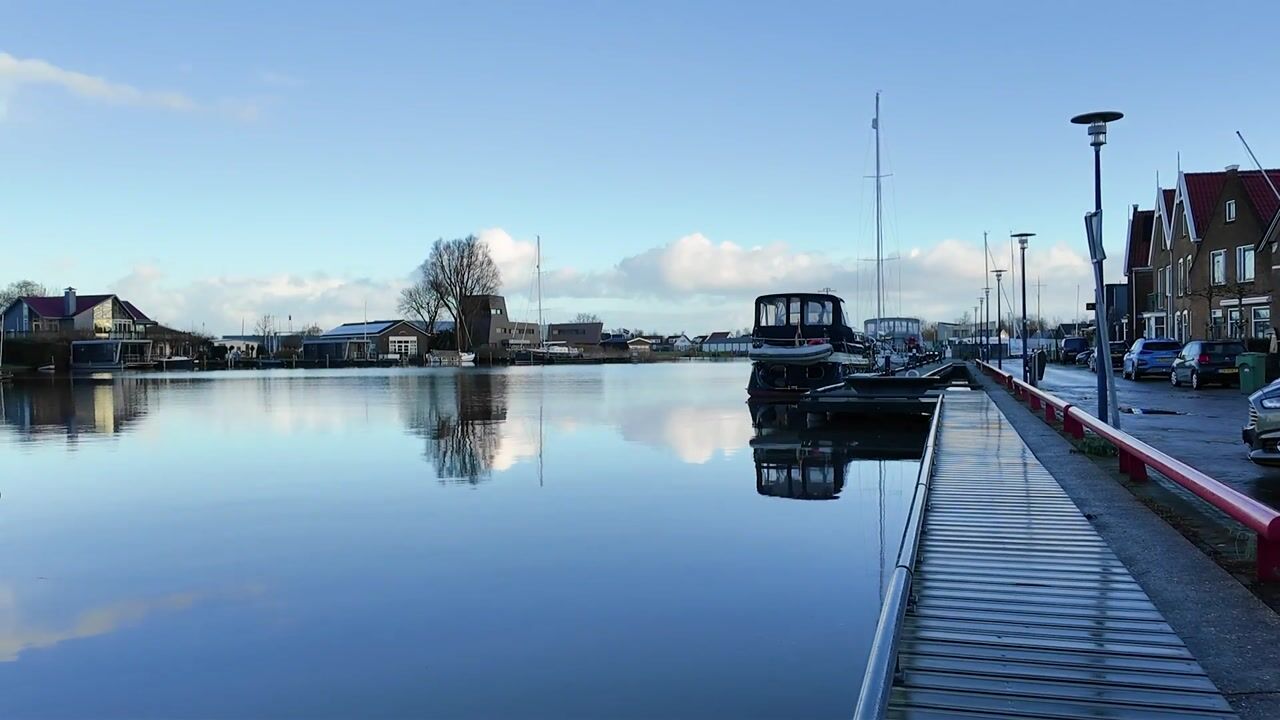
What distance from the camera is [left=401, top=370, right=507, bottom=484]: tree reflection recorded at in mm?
16609

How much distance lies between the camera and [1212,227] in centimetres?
4672

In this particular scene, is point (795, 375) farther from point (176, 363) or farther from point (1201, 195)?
point (176, 363)

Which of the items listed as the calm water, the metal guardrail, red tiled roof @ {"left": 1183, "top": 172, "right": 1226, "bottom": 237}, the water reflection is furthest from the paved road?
the water reflection

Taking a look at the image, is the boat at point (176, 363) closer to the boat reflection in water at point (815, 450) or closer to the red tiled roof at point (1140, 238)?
the red tiled roof at point (1140, 238)

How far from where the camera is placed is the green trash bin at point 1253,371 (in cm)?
2514

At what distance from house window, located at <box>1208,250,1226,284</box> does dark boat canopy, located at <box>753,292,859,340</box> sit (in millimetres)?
22444

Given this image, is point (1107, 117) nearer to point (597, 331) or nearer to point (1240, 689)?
point (1240, 689)

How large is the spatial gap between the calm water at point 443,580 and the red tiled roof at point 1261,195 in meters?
34.0

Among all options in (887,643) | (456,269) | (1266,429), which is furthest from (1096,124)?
(456,269)

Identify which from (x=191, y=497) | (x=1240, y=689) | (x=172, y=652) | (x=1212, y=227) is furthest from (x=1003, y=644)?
(x=1212, y=227)

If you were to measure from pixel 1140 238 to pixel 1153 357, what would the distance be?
116ft

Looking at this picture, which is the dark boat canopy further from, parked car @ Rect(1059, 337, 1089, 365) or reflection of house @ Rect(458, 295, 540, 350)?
reflection of house @ Rect(458, 295, 540, 350)

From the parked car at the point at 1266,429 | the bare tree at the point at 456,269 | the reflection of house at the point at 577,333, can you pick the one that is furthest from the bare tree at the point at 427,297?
the parked car at the point at 1266,429

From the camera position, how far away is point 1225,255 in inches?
1795
